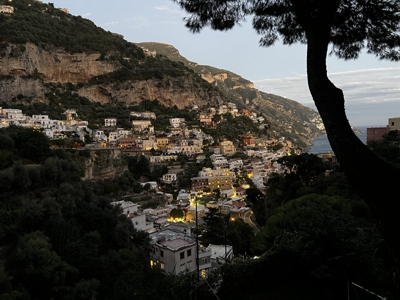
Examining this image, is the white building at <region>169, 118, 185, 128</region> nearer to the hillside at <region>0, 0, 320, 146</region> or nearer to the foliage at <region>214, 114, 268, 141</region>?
the foliage at <region>214, 114, 268, 141</region>

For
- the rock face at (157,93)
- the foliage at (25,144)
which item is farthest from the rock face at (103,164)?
the rock face at (157,93)

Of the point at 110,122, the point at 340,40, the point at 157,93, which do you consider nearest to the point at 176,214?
the point at 340,40

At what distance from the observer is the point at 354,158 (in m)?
1.55

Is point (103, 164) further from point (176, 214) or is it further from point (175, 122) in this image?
point (175, 122)

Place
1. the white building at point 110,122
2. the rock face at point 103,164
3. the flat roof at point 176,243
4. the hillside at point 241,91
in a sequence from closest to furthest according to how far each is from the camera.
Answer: the flat roof at point 176,243 → the rock face at point 103,164 → the white building at point 110,122 → the hillside at point 241,91

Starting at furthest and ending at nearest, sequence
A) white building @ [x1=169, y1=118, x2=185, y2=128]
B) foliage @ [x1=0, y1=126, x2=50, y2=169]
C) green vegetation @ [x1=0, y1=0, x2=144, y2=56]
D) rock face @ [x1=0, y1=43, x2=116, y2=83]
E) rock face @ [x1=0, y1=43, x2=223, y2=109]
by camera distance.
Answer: white building @ [x1=169, y1=118, x2=185, y2=128] < green vegetation @ [x1=0, y1=0, x2=144, y2=56] < rock face @ [x1=0, y1=43, x2=116, y2=83] < rock face @ [x1=0, y1=43, x2=223, y2=109] < foliage @ [x1=0, y1=126, x2=50, y2=169]

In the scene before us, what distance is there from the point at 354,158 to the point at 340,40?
6.53 ft

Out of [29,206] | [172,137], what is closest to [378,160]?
[29,206]

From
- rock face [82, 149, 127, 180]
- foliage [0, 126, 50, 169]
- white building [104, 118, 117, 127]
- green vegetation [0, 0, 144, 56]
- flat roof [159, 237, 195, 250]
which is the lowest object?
flat roof [159, 237, 195, 250]

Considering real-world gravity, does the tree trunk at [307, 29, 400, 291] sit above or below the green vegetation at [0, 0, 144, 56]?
below

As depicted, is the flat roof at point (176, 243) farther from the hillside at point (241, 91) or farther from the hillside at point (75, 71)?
the hillside at point (241, 91)

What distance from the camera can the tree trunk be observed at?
1.37 m

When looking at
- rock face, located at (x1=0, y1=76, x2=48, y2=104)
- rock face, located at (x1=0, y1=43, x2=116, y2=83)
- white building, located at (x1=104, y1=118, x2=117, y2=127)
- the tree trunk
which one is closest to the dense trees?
the tree trunk

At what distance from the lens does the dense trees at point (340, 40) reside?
1.43 meters
